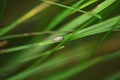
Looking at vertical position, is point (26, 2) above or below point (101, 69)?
above

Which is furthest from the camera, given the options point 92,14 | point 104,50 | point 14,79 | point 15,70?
point 104,50

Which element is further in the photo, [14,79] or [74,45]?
[74,45]

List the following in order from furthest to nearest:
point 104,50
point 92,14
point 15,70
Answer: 1. point 104,50
2. point 15,70
3. point 92,14

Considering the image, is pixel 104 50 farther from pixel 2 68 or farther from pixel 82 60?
pixel 2 68

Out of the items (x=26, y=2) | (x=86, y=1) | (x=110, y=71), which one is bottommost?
(x=110, y=71)

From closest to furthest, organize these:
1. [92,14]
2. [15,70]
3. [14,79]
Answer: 1. [92,14]
2. [14,79]
3. [15,70]

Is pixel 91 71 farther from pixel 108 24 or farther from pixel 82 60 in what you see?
pixel 108 24

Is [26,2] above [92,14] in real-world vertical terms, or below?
above

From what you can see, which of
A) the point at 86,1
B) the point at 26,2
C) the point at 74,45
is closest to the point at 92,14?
the point at 86,1

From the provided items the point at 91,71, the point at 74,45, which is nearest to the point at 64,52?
the point at 74,45
